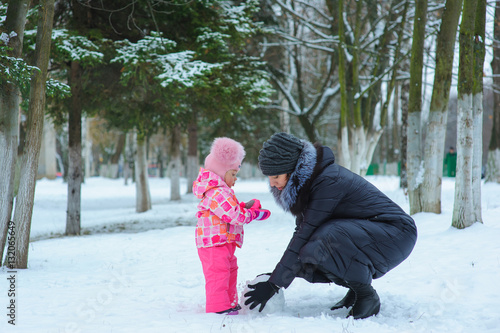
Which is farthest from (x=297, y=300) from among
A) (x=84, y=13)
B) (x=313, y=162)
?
(x=84, y=13)

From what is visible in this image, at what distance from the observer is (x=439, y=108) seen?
7.21 metres

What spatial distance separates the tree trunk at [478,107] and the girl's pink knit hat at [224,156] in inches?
155

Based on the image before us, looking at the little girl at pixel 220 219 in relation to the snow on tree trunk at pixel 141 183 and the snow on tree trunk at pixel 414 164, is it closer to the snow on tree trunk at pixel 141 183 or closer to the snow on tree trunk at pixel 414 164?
the snow on tree trunk at pixel 414 164

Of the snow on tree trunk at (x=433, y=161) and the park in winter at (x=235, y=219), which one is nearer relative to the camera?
the park in winter at (x=235, y=219)

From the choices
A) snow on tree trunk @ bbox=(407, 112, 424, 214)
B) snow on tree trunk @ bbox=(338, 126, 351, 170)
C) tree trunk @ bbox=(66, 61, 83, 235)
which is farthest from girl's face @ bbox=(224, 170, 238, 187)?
snow on tree trunk @ bbox=(338, 126, 351, 170)

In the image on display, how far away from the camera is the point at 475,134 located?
594cm

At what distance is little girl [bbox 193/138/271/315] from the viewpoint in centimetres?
352

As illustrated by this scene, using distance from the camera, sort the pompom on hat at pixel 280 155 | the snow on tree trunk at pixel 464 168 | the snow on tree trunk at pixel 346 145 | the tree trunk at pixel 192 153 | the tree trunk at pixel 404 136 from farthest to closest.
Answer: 1. the tree trunk at pixel 192 153
2. the tree trunk at pixel 404 136
3. the snow on tree trunk at pixel 346 145
4. the snow on tree trunk at pixel 464 168
5. the pompom on hat at pixel 280 155

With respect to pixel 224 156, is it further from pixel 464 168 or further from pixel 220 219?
pixel 464 168

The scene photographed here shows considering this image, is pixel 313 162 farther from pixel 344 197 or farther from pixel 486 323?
pixel 486 323

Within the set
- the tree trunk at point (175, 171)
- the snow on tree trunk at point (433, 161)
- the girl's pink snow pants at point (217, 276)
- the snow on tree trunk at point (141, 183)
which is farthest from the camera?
the tree trunk at point (175, 171)

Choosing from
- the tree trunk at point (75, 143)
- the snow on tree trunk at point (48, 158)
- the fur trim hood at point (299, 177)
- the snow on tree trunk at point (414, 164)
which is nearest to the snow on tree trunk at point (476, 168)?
the snow on tree trunk at point (414, 164)

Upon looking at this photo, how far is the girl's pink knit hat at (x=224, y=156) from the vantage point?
3.67m

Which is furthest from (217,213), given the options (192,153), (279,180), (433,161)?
(192,153)
